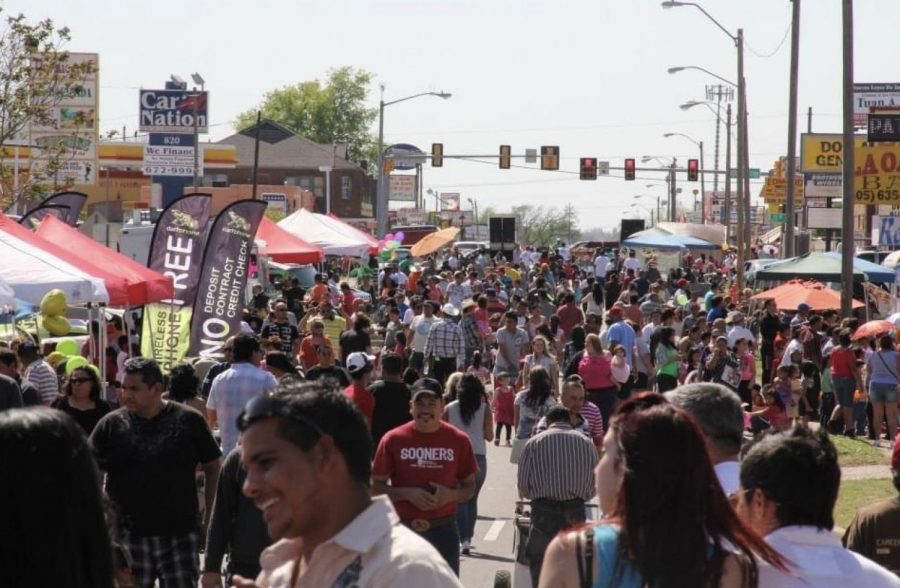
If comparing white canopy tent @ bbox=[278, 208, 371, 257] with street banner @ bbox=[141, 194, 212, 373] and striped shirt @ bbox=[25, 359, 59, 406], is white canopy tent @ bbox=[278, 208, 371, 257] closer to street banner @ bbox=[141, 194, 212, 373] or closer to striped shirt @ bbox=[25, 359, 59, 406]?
street banner @ bbox=[141, 194, 212, 373]

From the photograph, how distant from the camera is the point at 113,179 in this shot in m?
97.2

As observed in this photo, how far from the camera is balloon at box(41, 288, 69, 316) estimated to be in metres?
15.7

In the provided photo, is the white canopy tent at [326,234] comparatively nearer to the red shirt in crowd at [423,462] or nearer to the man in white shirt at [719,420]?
the red shirt in crowd at [423,462]

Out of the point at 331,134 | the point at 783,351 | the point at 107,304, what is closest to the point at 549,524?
the point at 107,304

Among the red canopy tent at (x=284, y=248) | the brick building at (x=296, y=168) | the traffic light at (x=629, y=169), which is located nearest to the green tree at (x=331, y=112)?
the brick building at (x=296, y=168)

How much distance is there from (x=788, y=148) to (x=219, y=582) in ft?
95.4

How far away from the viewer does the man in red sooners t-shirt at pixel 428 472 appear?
9.48 metres

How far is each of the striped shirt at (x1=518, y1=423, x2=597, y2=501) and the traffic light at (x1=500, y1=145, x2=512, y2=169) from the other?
195ft

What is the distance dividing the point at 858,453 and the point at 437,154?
49.7 metres

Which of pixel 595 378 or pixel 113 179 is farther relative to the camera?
pixel 113 179

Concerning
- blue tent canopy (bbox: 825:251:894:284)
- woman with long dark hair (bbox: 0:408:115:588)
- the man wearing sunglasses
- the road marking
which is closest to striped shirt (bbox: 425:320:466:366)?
the road marking

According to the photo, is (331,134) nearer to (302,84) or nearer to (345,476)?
(302,84)

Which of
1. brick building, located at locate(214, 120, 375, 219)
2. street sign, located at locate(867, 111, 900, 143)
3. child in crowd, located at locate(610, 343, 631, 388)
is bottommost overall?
child in crowd, located at locate(610, 343, 631, 388)

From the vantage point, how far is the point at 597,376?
18.8m
